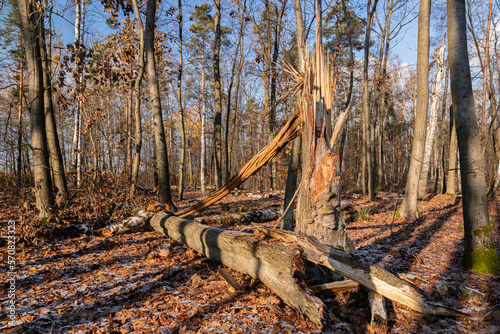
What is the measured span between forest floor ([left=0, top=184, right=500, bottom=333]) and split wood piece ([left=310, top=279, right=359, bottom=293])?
109 mm

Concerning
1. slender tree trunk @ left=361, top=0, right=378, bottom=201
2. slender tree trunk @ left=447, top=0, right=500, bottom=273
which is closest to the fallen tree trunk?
slender tree trunk @ left=447, top=0, right=500, bottom=273

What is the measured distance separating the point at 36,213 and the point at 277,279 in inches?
225

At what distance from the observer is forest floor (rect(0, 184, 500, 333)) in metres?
2.71

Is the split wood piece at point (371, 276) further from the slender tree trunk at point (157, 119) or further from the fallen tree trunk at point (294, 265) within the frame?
the slender tree trunk at point (157, 119)

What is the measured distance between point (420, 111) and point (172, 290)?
25.0ft

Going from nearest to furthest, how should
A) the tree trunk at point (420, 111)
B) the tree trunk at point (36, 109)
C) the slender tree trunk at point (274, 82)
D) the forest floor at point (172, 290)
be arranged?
the forest floor at point (172, 290), the tree trunk at point (36, 109), the tree trunk at point (420, 111), the slender tree trunk at point (274, 82)

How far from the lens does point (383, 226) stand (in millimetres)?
7316

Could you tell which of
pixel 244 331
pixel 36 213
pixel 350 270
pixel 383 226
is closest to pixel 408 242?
pixel 383 226

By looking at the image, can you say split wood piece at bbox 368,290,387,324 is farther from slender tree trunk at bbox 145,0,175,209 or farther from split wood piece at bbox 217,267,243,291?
slender tree trunk at bbox 145,0,175,209

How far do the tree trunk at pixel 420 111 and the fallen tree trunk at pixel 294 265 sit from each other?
18.4ft

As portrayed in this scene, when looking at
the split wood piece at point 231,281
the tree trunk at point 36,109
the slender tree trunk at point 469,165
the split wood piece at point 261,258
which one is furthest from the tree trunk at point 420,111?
the tree trunk at point 36,109

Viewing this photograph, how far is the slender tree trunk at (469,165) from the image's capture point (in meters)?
4.16

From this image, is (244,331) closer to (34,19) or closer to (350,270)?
(350,270)

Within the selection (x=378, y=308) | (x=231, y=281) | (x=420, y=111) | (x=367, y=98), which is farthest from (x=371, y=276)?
(x=367, y=98)
